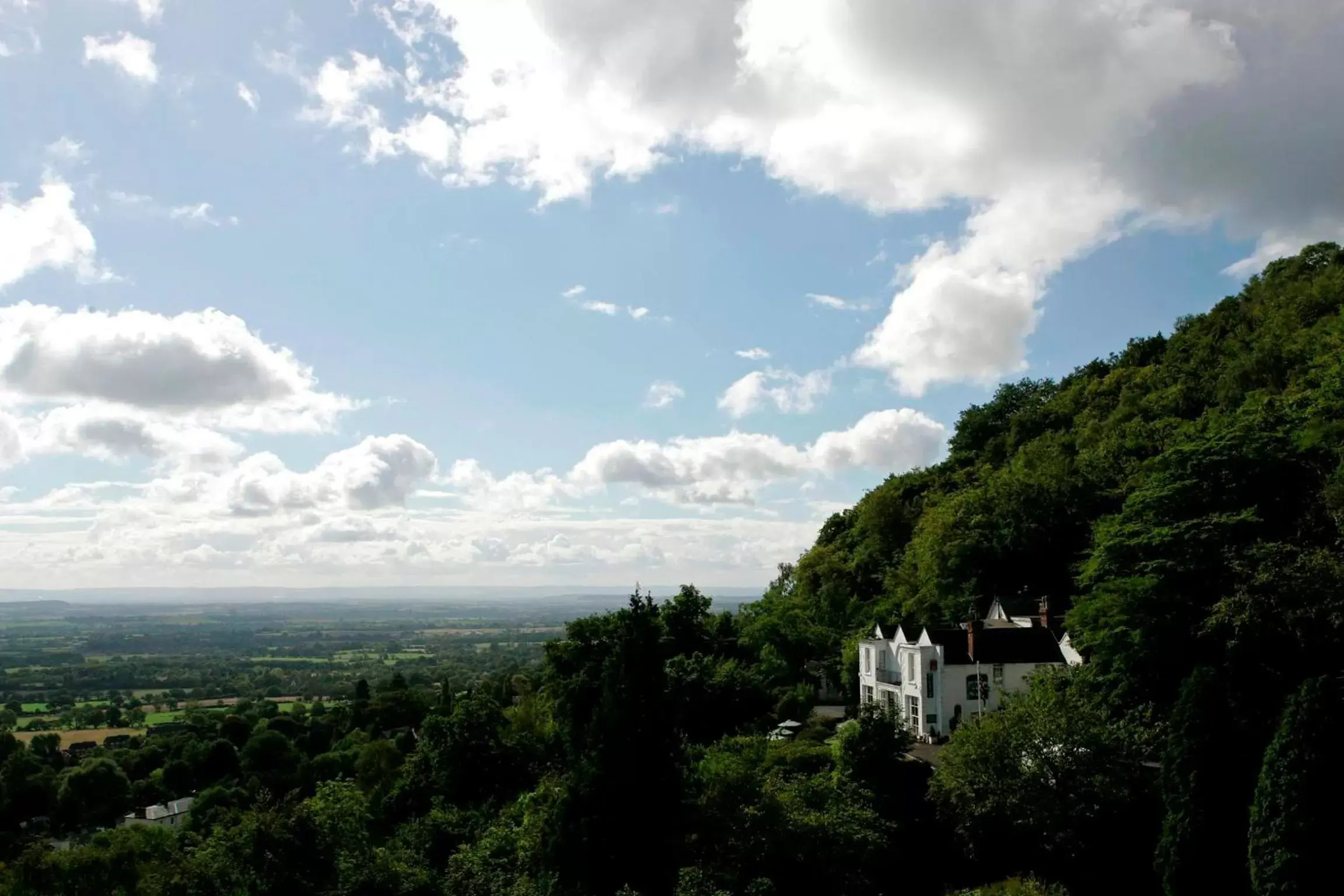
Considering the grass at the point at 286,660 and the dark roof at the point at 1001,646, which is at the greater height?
the dark roof at the point at 1001,646

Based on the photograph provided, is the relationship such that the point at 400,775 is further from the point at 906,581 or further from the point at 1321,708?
the point at 1321,708

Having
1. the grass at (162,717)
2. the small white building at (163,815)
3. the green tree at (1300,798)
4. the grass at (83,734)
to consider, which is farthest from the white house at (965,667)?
the grass at (162,717)

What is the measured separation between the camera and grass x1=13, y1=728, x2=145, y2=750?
77206 mm

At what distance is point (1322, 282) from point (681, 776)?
4481cm

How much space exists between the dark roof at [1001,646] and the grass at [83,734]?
73.8 meters

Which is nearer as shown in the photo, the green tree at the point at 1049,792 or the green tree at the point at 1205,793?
the green tree at the point at 1205,793

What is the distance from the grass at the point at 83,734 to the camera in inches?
3040

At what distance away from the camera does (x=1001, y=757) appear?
20859 millimetres

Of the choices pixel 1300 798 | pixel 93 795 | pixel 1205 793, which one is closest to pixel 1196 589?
pixel 1205 793

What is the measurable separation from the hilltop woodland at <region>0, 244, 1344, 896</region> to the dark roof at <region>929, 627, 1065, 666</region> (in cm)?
246

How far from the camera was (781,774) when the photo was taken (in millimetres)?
23328

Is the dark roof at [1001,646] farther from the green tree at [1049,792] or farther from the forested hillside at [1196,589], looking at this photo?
the green tree at [1049,792]

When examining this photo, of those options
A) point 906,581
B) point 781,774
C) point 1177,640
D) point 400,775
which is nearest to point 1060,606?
point 906,581

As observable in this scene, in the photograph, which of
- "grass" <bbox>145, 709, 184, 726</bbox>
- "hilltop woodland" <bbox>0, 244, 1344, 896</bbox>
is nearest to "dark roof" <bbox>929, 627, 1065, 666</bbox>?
"hilltop woodland" <bbox>0, 244, 1344, 896</bbox>
